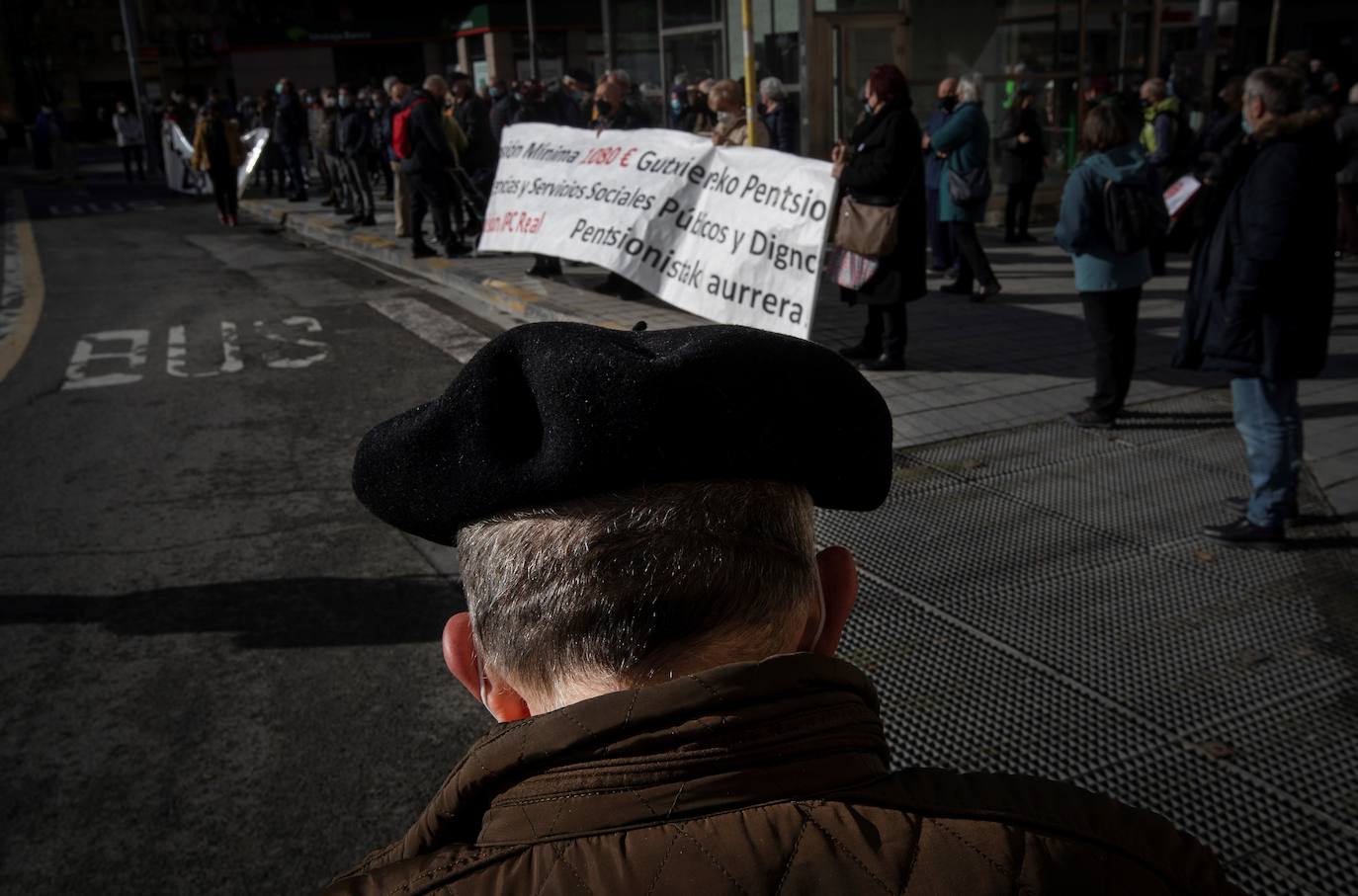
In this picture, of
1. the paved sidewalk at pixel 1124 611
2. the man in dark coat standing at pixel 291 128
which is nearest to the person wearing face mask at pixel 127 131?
the man in dark coat standing at pixel 291 128

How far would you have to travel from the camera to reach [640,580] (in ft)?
3.27

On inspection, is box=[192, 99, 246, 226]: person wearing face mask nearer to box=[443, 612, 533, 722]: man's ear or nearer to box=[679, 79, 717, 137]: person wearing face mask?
box=[679, 79, 717, 137]: person wearing face mask

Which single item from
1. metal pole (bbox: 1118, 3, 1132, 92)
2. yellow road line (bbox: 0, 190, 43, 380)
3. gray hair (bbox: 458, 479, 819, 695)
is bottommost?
yellow road line (bbox: 0, 190, 43, 380)

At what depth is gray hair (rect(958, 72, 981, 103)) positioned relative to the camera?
9758 millimetres

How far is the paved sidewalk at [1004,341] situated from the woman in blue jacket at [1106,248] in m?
0.49

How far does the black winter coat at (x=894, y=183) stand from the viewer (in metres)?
6.59

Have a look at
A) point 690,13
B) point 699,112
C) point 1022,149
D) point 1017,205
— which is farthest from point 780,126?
point 690,13

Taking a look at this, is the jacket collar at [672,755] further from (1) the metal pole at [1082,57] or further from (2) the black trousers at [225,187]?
(2) the black trousers at [225,187]

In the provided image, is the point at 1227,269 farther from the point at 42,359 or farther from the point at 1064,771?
the point at 42,359

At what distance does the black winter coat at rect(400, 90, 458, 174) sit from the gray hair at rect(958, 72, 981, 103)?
536 centimetres

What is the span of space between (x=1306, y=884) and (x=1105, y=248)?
12.2 feet

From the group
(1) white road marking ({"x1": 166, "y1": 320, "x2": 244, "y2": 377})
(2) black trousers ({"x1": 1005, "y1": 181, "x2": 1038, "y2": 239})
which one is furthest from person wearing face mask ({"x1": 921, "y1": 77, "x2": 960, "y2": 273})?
(1) white road marking ({"x1": 166, "y1": 320, "x2": 244, "y2": 377})

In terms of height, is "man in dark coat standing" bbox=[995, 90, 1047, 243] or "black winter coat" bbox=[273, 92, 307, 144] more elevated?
"black winter coat" bbox=[273, 92, 307, 144]

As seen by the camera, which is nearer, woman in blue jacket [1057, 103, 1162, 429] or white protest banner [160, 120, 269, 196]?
woman in blue jacket [1057, 103, 1162, 429]
